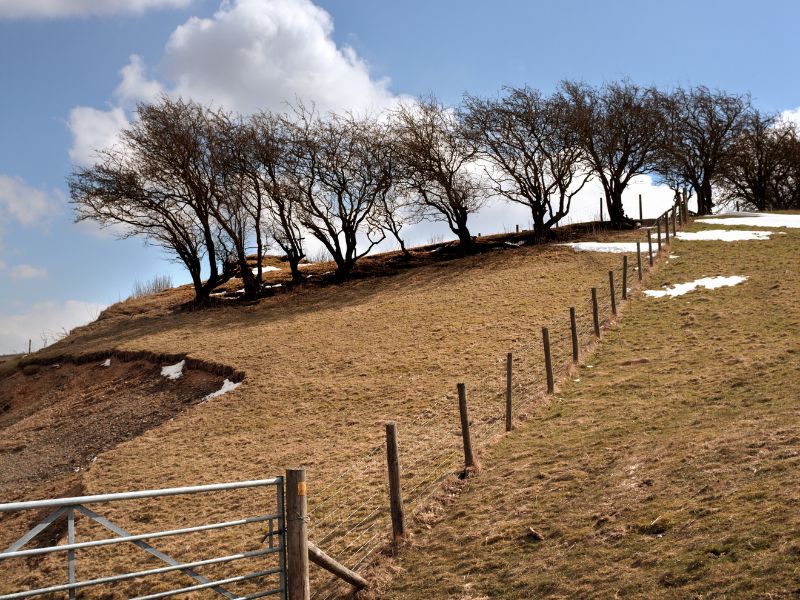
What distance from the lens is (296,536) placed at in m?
6.38

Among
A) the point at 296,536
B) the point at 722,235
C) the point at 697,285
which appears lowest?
the point at 296,536

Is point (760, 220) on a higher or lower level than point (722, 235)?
higher

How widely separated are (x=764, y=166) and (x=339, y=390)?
4311 centimetres

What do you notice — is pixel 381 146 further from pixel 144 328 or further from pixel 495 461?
pixel 495 461

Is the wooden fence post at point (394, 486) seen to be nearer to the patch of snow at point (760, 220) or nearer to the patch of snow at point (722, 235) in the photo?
the patch of snow at point (722, 235)

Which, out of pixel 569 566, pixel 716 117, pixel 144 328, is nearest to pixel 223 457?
pixel 569 566

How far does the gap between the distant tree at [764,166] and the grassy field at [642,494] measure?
123 feet

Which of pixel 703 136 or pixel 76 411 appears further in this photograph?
pixel 703 136

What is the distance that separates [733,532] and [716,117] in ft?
151

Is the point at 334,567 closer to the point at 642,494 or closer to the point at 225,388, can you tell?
the point at 642,494

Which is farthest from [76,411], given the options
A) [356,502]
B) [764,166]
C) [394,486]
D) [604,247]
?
[764,166]

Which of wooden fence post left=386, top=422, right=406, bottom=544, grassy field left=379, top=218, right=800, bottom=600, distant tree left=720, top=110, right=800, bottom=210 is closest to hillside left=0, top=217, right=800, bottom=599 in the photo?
grassy field left=379, top=218, right=800, bottom=600

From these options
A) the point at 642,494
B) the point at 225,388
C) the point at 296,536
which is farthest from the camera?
the point at 225,388

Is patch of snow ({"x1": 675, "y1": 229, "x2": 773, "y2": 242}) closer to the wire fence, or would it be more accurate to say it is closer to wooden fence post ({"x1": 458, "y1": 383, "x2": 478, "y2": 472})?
the wire fence
